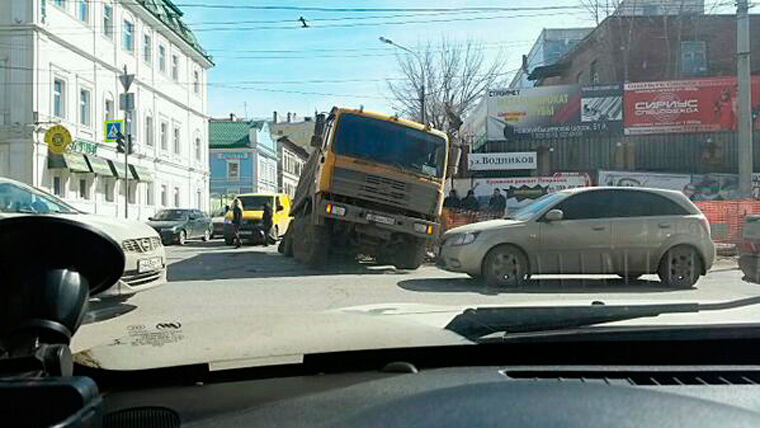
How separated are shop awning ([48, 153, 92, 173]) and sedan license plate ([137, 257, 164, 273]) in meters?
19.4

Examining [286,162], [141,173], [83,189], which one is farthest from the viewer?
[286,162]

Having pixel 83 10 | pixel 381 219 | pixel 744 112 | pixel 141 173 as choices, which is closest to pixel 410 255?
pixel 381 219

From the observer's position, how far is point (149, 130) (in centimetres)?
3431

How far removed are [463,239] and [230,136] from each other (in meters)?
44.3

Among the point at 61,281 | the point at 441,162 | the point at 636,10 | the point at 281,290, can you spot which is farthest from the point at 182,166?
the point at 61,281

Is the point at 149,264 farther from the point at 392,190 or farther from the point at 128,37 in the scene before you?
the point at 128,37

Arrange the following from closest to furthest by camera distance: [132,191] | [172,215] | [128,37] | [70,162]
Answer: [172,215] < [70,162] < [128,37] < [132,191]

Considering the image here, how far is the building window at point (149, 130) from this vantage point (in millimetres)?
33875

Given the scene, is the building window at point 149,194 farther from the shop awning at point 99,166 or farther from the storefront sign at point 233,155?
the storefront sign at point 233,155

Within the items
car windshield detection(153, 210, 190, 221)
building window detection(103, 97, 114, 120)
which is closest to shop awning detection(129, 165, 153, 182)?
building window detection(103, 97, 114, 120)

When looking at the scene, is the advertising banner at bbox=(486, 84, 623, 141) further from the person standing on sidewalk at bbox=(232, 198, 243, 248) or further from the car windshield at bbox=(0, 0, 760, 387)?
the person standing on sidewalk at bbox=(232, 198, 243, 248)

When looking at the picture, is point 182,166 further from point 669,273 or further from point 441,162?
point 669,273

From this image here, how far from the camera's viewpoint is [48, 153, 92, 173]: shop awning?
78.4 ft

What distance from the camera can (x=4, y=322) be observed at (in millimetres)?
2059
